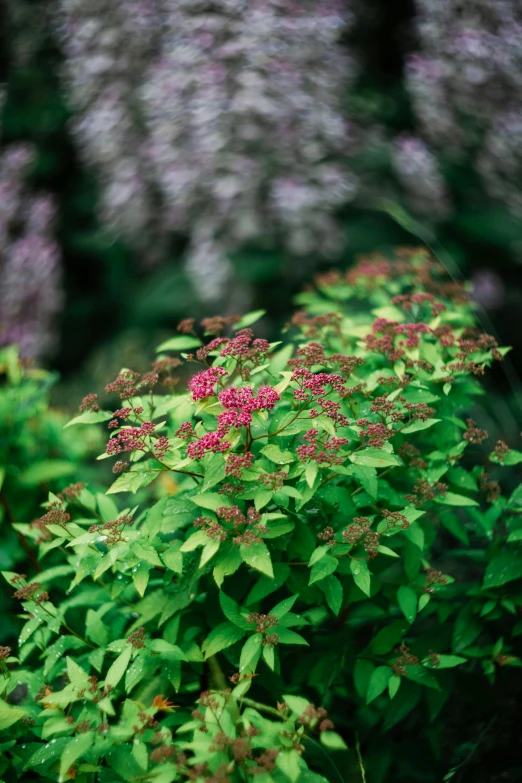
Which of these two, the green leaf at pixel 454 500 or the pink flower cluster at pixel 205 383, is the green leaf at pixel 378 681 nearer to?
the green leaf at pixel 454 500

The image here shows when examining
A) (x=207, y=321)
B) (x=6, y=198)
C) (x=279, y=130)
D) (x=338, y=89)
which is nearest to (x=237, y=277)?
(x=279, y=130)

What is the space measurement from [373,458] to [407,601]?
36cm

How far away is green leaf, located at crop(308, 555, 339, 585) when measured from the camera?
1.08m

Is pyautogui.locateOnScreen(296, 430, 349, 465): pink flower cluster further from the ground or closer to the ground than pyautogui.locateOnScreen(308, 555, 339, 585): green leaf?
further from the ground

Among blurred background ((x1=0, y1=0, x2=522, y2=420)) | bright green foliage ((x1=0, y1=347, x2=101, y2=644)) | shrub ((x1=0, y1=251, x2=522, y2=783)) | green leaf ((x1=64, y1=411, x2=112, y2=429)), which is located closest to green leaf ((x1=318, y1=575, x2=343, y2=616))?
shrub ((x1=0, y1=251, x2=522, y2=783))

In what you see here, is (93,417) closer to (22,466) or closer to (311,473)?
(311,473)

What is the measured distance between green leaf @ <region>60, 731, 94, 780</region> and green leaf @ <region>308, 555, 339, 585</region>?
45cm

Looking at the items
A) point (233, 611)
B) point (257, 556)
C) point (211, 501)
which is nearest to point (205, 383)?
point (211, 501)

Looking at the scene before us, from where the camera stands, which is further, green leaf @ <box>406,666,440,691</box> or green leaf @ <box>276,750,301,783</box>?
green leaf @ <box>406,666,440,691</box>

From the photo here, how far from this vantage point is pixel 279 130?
134 inches

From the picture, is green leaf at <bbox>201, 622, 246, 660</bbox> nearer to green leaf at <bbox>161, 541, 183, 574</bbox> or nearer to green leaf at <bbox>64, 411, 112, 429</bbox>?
green leaf at <bbox>161, 541, 183, 574</bbox>

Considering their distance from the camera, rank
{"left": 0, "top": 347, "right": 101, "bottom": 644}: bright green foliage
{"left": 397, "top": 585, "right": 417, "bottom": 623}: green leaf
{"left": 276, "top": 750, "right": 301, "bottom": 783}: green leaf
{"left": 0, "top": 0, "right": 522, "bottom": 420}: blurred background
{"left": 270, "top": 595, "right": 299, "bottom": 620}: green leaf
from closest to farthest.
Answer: {"left": 276, "top": 750, "right": 301, "bottom": 783}: green leaf < {"left": 270, "top": 595, "right": 299, "bottom": 620}: green leaf < {"left": 397, "top": 585, "right": 417, "bottom": 623}: green leaf < {"left": 0, "top": 347, "right": 101, "bottom": 644}: bright green foliage < {"left": 0, "top": 0, "right": 522, "bottom": 420}: blurred background

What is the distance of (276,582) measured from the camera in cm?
118

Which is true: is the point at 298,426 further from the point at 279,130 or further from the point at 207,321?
the point at 279,130
